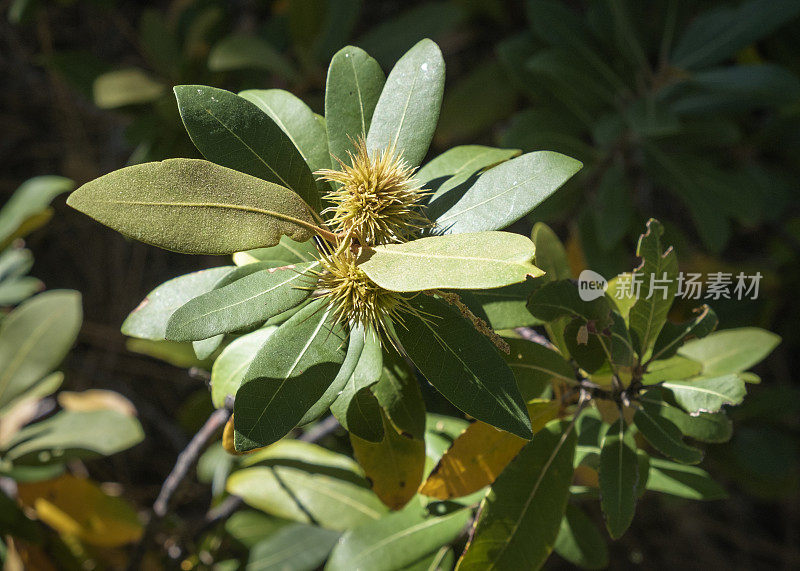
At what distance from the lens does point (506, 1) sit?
6.52 feet

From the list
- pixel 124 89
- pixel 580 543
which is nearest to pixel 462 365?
pixel 580 543

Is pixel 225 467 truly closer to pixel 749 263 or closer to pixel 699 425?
pixel 699 425

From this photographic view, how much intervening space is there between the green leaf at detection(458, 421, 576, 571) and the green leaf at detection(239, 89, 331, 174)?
54cm

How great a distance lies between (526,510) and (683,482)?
364 millimetres

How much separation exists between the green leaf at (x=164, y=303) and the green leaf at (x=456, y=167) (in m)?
0.31

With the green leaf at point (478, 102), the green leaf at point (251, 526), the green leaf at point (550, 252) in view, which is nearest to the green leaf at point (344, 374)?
the green leaf at point (550, 252)

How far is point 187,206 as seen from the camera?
2.08 feet

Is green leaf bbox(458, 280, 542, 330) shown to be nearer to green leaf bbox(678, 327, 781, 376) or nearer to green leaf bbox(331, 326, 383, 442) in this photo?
green leaf bbox(331, 326, 383, 442)

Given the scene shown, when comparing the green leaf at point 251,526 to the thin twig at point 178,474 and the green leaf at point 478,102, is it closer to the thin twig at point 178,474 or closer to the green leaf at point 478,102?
the thin twig at point 178,474

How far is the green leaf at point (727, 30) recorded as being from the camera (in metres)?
1.44

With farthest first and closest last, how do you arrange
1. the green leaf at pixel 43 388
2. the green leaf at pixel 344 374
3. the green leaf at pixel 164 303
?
the green leaf at pixel 43 388, the green leaf at pixel 164 303, the green leaf at pixel 344 374

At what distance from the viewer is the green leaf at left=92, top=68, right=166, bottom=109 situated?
66.4 inches

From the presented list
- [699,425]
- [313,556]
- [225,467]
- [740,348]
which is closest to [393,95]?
[699,425]

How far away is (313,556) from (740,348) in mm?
1022
